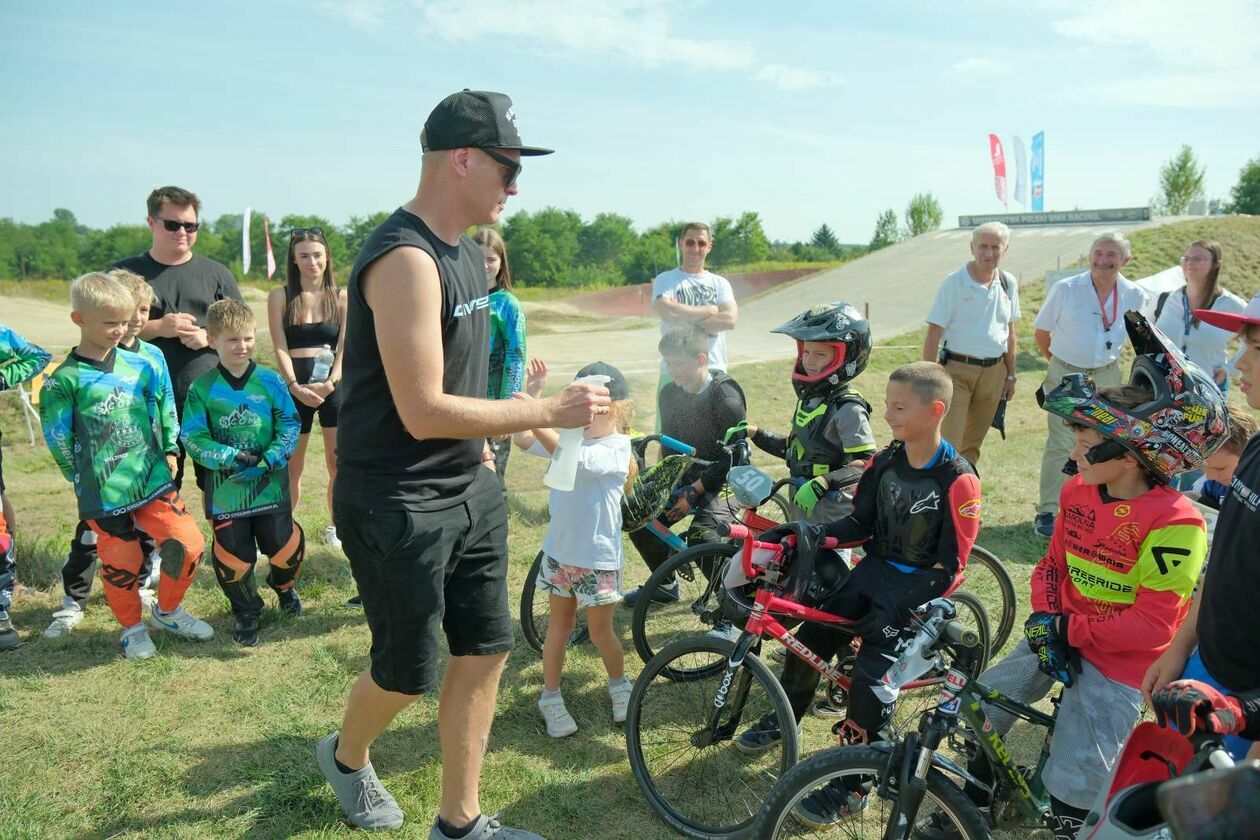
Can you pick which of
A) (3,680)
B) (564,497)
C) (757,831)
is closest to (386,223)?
(564,497)

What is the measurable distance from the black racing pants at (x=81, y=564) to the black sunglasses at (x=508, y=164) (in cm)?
343

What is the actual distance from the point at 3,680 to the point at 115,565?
73cm

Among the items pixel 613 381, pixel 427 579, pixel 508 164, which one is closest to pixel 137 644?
pixel 427 579

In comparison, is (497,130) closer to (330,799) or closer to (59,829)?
(330,799)

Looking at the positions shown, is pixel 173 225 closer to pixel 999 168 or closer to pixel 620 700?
pixel 620 700

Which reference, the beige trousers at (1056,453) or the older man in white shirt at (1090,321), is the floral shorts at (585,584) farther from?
the beige trousers at (1056,453)

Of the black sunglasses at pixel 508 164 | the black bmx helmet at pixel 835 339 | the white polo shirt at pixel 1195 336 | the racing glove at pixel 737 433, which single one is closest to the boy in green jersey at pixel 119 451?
the black sunglasses at pixel 508 164

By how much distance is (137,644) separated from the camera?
15.2 feet

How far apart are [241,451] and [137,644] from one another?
3.77ft

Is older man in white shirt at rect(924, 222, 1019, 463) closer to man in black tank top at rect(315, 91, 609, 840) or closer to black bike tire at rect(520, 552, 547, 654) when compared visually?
black bike tire at rect(520, 552, 547, 654)

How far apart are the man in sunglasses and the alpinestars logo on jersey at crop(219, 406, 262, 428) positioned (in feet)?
1.72

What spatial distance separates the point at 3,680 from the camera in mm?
4355

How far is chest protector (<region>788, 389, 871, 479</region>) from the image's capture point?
4.05 metres

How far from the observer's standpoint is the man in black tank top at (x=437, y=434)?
253 centimetres
